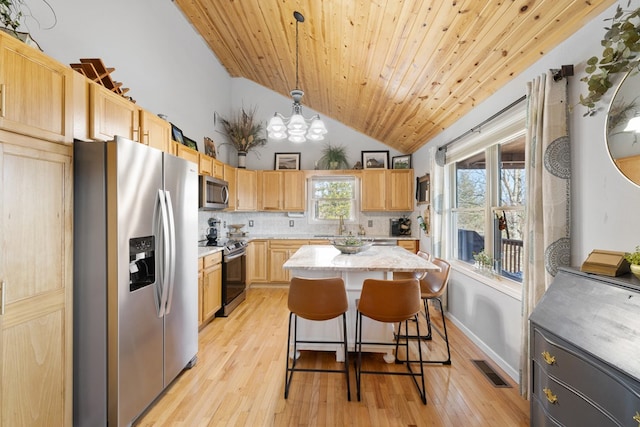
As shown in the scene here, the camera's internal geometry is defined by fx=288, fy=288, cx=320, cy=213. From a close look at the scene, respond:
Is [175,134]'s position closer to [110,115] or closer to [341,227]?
[110,115]

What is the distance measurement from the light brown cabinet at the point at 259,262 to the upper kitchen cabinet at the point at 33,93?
12.2ft

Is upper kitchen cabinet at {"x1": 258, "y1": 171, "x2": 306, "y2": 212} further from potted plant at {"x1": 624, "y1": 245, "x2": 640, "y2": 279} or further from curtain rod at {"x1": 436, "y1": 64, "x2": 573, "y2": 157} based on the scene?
potted plant at {"x1": 624, "y1": 245, "x2": 640, "y2": 279}

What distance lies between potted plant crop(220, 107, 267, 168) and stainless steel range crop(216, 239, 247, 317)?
76.4 inches

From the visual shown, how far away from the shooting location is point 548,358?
1.43 metres

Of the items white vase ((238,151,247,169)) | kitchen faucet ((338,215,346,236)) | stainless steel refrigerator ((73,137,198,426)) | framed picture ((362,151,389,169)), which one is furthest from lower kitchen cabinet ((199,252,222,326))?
framed picture ((362,151,389,169))

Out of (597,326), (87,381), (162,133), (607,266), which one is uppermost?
(162,133)

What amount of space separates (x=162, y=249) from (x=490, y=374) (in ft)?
9.07

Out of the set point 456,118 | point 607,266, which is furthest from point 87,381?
point 456,118

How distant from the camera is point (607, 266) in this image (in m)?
1.34

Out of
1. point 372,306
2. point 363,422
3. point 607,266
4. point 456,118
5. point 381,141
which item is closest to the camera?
point 607,266

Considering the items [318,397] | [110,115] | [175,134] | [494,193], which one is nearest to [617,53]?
[494,193]

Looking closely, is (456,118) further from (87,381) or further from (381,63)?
(87,381)

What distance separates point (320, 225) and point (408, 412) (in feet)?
13.3

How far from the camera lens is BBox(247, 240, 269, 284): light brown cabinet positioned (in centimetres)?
518
